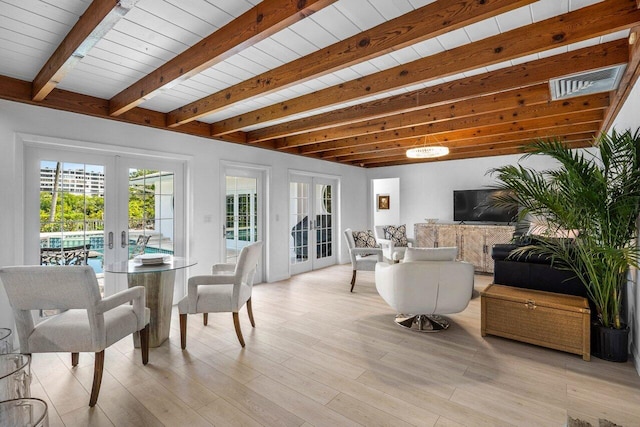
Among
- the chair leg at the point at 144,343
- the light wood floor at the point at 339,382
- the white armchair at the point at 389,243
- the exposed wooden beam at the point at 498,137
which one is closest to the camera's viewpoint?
the light wood floor at the point at 339,382

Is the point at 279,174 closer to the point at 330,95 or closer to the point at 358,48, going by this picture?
the point at 330,95

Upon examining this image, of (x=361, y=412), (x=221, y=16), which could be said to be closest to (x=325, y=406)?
(x=361, y=412)

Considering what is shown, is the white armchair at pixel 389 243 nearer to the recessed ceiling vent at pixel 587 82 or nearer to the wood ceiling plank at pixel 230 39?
the recessed ceiling vent at pixel 587 82

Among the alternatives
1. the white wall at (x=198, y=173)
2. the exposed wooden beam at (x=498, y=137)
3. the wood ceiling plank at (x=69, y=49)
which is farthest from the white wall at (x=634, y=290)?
the white wall at (x=198, y=173)

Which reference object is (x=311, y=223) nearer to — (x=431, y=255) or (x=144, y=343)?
(x=431, y=255)

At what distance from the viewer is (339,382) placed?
2297 mm

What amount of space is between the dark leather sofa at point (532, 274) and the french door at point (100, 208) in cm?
389

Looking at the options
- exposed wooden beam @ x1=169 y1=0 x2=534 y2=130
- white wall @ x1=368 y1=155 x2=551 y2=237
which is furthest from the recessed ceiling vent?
white wall @ x1=368 y1=155 x2=551 y2=237

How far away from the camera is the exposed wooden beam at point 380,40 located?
67.2 inches

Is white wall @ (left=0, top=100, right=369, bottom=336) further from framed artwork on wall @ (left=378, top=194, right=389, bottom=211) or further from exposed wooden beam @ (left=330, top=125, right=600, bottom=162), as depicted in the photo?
exposed wooden beam @ (left=330, top=125, right=600, bottom=162)

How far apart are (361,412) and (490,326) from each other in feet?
5.72

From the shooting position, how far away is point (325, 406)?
2027mm

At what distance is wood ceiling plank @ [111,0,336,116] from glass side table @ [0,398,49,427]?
1.80 m

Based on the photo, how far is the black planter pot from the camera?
2.53 meters
